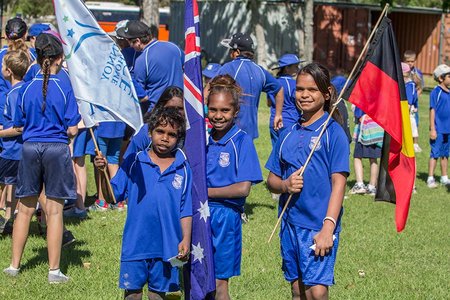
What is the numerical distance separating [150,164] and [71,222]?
456 cm

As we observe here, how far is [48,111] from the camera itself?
7207 millimetres

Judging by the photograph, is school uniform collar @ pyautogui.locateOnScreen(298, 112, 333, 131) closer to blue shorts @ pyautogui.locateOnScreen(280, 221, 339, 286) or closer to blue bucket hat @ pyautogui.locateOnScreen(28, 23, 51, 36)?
blue shorts @ pyautogui.locateOnScreen(280, 221, 339, 286)

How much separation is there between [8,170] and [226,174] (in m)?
3.60

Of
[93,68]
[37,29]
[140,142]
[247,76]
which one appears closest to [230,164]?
[140,142]

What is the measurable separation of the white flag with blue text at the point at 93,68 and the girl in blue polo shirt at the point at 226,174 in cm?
66

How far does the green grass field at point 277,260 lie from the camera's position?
24.1 feet

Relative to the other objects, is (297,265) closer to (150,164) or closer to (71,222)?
(150,164)

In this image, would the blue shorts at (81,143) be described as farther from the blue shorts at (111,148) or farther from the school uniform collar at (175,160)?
the school uniform collar at (175,160)

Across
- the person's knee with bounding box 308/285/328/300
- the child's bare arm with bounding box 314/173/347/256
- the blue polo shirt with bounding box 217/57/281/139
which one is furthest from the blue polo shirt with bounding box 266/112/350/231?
the blue polo shirt with bounding box 217/57/281/139

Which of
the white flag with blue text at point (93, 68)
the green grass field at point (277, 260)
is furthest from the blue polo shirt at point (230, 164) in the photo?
the green grass field at point (277, 260)

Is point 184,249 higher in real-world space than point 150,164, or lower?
lower

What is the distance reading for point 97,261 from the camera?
26.8ft

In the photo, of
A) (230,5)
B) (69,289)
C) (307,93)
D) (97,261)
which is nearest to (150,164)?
(307,93)

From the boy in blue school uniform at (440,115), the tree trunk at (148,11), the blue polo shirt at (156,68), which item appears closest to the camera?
the blue polo shirt at (156,68)
